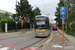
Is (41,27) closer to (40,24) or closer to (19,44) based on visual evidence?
(40,24)

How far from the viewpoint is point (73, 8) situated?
19.3 m

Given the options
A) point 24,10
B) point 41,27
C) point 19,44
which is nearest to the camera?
point 19,44

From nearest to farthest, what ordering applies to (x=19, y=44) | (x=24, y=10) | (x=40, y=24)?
(x=19, y=44)
(x=40, y=24)
(x=24, y=10)

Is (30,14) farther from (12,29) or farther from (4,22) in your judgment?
(4,22)

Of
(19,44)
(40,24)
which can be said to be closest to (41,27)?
Result: (40,24)

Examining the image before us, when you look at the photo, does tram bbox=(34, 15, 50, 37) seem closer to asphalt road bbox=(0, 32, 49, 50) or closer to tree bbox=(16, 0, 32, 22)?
asphalt road bbox=(0, 32, 49, 50)

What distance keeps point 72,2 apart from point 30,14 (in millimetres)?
20240

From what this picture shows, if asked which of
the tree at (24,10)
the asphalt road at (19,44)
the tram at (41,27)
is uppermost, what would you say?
the tree at (24,10)

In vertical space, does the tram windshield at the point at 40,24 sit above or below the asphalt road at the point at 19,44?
above

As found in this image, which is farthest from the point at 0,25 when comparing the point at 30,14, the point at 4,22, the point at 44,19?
the point at 30,14

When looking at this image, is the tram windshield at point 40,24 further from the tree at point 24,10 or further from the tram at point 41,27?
the tree at point 24,10

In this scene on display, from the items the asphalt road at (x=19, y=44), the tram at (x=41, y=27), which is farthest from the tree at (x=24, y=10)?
the asphalt road at (x=19, y=44)

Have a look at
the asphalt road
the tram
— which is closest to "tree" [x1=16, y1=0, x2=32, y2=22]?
the tram

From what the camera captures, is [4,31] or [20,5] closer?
[4,31]
